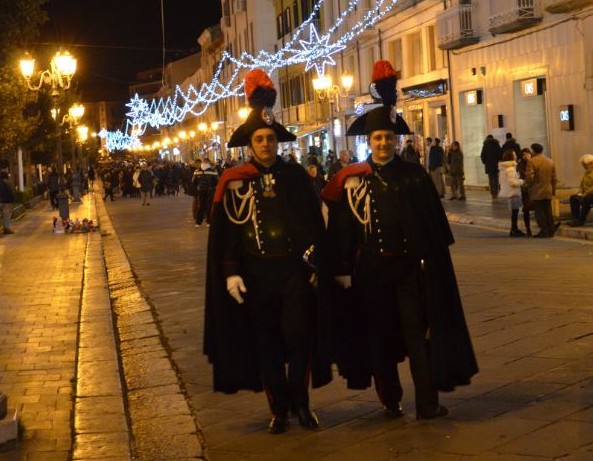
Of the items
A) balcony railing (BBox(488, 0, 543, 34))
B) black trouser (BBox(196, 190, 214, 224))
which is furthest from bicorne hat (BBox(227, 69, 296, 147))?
balcony railing (BBox(488, 0, 543, 34))

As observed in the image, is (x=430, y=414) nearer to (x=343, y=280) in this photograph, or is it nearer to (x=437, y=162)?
(x=343, y=280)

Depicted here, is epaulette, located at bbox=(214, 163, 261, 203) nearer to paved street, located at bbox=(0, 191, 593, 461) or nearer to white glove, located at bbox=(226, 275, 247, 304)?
white glove, located at bbox=(226, 275, 247, 304)

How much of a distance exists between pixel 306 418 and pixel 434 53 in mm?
31194

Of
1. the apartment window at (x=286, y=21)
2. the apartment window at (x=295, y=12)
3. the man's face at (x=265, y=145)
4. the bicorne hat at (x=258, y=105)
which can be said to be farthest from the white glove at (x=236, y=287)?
the apartment window at (x=286, y=21)

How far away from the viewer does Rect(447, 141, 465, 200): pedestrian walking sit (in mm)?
28078

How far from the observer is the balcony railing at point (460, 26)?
1259 inches

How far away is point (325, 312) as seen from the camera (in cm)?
591

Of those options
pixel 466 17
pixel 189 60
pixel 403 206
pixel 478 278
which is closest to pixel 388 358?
pixel 403 206

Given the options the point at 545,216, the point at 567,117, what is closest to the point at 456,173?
the point at 567,117

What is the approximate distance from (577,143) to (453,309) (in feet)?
71.4

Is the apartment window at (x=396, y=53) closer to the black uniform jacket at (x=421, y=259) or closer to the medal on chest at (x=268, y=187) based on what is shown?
the black uniform jacket at (x=421, y=259)

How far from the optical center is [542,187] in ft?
56.8

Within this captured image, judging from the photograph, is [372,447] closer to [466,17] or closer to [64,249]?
[64,249]

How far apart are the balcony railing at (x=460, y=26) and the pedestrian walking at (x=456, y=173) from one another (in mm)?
4803
